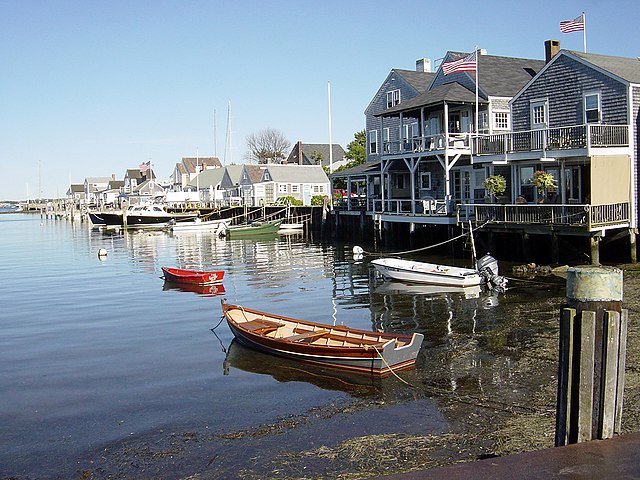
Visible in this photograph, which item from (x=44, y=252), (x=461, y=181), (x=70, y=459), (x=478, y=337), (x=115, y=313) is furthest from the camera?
(x=44, y=252)

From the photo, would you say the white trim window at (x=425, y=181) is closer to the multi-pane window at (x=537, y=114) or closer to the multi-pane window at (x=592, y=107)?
the multi-pane window at (x=537, y=114)

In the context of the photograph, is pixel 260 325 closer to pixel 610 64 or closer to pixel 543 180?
Answer: pixel 543 180

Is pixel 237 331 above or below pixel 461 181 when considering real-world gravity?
below

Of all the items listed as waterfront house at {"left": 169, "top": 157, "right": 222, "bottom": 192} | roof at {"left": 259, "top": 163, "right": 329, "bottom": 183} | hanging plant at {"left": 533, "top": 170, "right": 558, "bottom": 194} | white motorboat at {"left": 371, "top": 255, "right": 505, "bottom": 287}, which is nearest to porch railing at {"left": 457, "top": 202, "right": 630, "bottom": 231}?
hanging plant at {"left": 533, "top": 170, "right": 558, "bottom": 194}

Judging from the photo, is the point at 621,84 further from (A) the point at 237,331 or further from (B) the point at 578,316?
(B) the point at 578,316

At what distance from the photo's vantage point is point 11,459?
36.9 feet

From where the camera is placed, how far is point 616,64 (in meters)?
32.4

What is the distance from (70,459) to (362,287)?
735 inches

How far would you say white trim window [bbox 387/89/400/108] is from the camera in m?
51.0

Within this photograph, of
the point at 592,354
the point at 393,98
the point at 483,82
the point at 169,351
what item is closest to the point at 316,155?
the point at 393,98

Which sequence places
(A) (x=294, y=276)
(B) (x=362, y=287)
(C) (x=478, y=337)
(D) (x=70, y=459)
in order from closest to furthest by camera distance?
(D) (x=70, y=459)
(C) (x=478, y=337)
(B) (x=362, y=287)
(A) (x=294, y=276)

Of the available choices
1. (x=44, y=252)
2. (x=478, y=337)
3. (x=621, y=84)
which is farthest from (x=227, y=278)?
(x=44, y=252)

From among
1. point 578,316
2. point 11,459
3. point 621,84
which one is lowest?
point 11,459

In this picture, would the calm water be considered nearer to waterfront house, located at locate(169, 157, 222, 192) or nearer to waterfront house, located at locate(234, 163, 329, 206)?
waterfront house, located at locate(234, 163, 329, 206)
